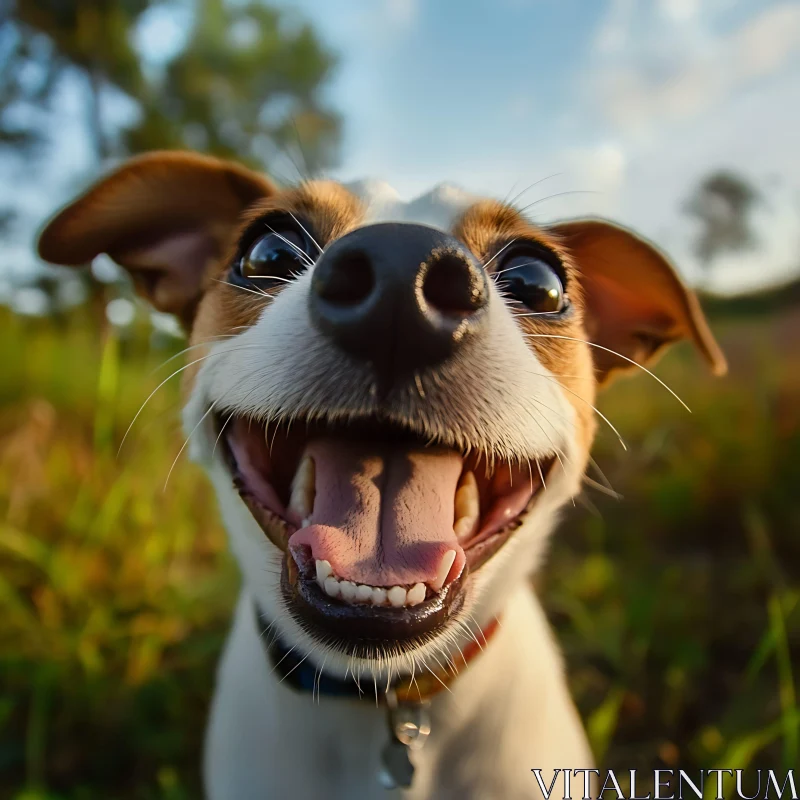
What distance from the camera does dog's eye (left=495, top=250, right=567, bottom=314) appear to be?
1.41 metres

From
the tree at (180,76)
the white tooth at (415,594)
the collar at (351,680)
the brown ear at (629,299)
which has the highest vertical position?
the tree at (180,76)

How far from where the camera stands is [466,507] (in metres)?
1.29

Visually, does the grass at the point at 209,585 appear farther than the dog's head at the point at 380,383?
Yes

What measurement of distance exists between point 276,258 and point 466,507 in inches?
29.5

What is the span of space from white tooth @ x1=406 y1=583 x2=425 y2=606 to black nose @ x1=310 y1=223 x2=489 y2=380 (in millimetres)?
397

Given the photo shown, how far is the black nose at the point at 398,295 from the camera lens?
3.09ft

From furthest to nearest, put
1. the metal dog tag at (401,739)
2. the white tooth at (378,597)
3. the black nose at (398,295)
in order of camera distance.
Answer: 1. the metal dog tag at (401,739)
2. the white tooth at (378,597)
3. the black nose at (398,295)

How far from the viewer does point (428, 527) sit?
1.14 meters

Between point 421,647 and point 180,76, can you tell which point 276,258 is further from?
point 180,76

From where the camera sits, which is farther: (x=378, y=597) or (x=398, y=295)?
(x=378, y=597)

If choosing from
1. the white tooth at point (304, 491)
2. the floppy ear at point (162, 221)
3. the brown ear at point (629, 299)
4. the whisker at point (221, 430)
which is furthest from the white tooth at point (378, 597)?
the floppy ear at point (162, 221)

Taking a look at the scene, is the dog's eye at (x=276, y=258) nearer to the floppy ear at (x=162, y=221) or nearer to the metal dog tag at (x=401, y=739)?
the floppy ear at (x=162, y=221)

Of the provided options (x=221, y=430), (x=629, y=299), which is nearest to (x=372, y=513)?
(x=221, y=430)

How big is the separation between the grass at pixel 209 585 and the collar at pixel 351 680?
812 millimetres
